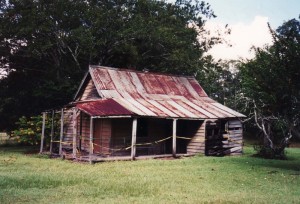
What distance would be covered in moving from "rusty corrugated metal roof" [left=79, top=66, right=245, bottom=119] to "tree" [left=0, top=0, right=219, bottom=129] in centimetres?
409

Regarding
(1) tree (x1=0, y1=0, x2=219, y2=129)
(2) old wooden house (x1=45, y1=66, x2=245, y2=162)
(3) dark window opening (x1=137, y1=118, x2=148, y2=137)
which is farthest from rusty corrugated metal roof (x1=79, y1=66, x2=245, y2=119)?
(1) tree (x1=0, y1=0, x2=219, y2=129)

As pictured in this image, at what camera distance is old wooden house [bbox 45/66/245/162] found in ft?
74.0

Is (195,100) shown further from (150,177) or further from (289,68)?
(150,177)

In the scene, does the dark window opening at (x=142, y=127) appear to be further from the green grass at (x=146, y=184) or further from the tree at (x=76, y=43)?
the tree at (x=76, y=43)

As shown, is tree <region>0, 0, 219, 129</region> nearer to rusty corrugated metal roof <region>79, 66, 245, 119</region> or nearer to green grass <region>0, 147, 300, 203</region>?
rusty corrugated metal roof <region>79, 66, 245, 119</region>

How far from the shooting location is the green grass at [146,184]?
10.3 m

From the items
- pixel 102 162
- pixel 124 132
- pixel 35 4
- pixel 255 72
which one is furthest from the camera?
pixel 35 4

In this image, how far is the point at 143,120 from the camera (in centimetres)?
2470

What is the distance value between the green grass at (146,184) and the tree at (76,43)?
46.8 feet

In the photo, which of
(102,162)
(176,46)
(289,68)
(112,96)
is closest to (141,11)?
(176,46)

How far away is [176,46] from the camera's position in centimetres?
3347

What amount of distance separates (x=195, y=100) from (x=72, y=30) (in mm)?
11455

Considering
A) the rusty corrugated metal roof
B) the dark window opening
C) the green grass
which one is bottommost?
the green grass

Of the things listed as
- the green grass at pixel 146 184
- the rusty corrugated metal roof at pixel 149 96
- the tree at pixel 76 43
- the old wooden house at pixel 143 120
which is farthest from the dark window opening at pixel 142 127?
the tree at pixel 76 43
